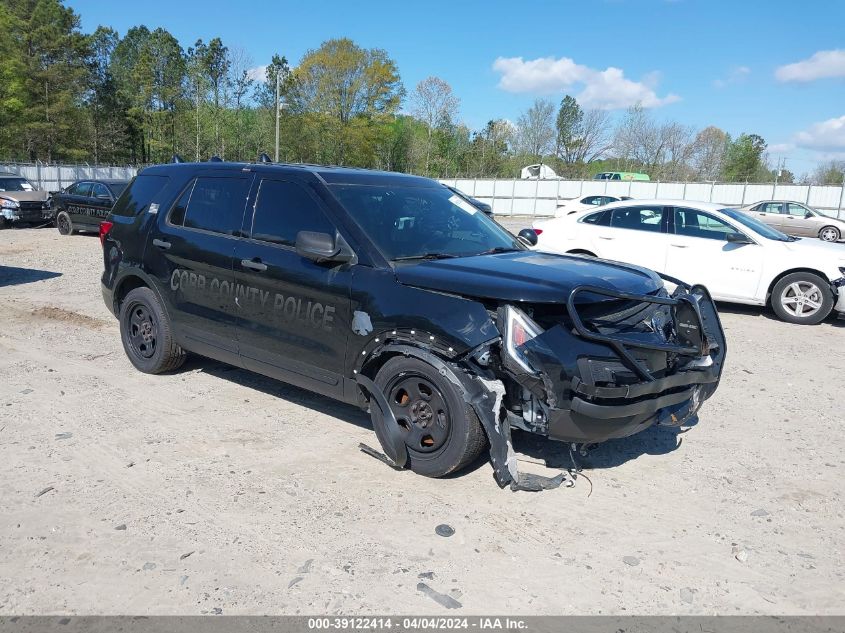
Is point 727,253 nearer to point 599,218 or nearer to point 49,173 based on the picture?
point 599,218

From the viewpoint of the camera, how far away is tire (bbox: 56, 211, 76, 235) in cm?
1902

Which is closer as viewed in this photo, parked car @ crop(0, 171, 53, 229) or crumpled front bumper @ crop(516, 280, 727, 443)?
crumpled front bumper @ crop(516, 280, 727, 443)

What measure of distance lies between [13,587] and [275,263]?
2489 mm

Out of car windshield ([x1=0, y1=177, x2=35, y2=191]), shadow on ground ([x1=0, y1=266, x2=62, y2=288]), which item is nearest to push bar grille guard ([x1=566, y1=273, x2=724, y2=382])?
shadow on ground ([x1=0, y1=266, x2=62, y2=288])

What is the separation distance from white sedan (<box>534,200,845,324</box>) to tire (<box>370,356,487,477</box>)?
5.72 meters

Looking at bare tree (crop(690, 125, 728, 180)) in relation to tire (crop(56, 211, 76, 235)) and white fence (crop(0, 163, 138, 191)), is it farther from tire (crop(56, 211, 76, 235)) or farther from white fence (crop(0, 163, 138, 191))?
tire (crop(56, 211, 76, 235))

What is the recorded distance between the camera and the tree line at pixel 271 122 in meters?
50.7

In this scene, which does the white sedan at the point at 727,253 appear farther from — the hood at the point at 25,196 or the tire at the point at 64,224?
the hood at the point at 25,196

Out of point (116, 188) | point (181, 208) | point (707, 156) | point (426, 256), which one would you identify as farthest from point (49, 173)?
point (707, 156)

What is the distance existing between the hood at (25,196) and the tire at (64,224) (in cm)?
172

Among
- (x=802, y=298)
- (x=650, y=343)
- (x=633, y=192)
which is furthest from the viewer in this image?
(x=633, y=192)

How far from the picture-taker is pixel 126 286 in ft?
20.0

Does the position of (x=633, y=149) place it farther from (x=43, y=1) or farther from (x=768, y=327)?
(x=768, y=327)

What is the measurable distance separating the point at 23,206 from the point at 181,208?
1786 cm
